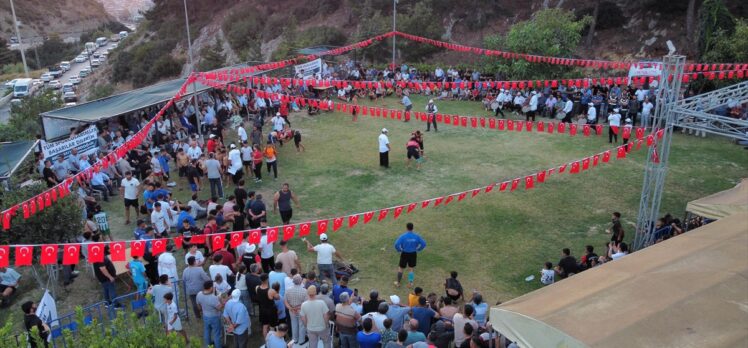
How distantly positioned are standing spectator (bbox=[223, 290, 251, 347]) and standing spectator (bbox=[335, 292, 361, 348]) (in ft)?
4.36

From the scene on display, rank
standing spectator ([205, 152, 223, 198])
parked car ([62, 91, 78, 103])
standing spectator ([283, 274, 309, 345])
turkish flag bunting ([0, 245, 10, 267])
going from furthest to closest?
parked car ([62, 91, 78, 103]), standing spectator ([205, 152, 223, 198]), turkish flag bunting ([0, 245, 10, 267]), standing spectator ([283, 274, 309, 345])

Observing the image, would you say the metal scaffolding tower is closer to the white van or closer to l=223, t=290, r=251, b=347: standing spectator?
l=223, t=290, r=251, b=347: standing spectator

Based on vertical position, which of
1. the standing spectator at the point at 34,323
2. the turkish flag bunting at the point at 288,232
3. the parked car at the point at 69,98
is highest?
the turkish flag bunting at the point at 288,232

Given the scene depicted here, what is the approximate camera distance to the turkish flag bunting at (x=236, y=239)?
33.1 feet

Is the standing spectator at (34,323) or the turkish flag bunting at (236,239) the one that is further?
the turkish flag bunting at (236,239)

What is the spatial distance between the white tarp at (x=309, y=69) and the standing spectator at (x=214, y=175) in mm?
11001

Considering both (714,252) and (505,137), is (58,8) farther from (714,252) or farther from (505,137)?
(714,252)

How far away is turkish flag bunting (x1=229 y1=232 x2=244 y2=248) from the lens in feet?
33.1

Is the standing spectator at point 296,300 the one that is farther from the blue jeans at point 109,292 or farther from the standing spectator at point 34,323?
the blue jeans at point 109,292

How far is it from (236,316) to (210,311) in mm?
524

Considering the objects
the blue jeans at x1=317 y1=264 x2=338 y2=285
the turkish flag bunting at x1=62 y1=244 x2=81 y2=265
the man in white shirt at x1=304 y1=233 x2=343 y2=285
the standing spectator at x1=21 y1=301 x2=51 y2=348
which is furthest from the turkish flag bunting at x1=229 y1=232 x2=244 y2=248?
the standing spectator at x1=21 y1=301 x2=51 y2=348

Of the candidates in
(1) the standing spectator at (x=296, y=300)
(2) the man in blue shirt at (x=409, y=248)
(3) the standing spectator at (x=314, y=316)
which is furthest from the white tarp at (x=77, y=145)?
(3) the standing spectator at (x=314, y=316)

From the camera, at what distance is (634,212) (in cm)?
1372

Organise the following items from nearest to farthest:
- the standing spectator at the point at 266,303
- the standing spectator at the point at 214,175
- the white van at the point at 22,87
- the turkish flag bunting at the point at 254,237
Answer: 1. the standing spectator at the point at 266,303
2. the turkish flag bunting at the point at 254,237
3. the standing spectator at the point at 214,175
4. the white van at the point at 22,87
